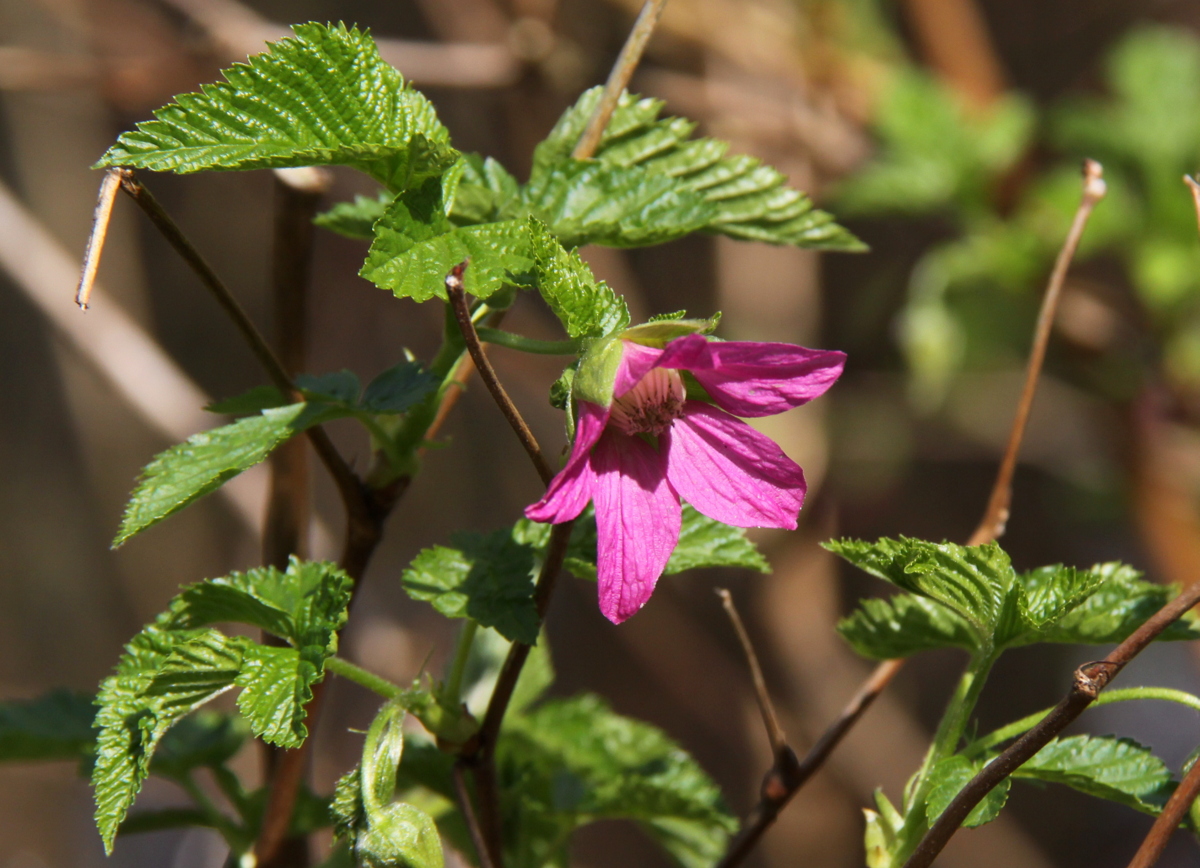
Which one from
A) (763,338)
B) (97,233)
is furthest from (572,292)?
(763,338)

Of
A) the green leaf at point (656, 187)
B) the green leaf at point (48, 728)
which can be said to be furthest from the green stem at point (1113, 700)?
the green leaf at point (48, 728)

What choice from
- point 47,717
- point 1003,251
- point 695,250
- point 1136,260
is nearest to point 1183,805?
point 47,717

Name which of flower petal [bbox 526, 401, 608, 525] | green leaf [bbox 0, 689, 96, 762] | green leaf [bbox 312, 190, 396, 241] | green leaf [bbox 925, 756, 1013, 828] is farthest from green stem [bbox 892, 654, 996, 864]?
green leaf [bbox 0, 689, 96, 762]

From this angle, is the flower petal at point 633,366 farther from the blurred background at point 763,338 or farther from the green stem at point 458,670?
the blurred background at point 763,338

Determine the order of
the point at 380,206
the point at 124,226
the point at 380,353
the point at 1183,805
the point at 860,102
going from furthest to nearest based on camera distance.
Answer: the point at 380,353 → the point at 124,226 → the point at 860,102 → the point at 380,206 → the point at 1183,805

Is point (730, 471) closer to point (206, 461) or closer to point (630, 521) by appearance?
point (630, 521)

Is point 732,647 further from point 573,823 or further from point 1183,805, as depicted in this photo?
point 1183,805

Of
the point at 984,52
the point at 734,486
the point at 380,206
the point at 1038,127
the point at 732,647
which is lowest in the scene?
the point at 732,647
